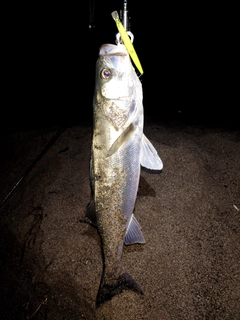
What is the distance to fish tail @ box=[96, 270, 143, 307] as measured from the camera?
223 cm

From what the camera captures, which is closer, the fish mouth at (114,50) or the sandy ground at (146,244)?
the fish mouth at (114,50)

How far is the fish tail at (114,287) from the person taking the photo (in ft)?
7.31

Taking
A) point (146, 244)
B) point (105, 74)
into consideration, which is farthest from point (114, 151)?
point (146, 244)

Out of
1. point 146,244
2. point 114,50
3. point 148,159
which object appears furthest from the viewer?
point 146,244

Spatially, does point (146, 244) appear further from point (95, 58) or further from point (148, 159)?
point (95, 58)

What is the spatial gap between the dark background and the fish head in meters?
5.21

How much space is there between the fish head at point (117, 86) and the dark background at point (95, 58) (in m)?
5.21

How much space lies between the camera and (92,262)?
2609mm

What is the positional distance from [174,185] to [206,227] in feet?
2.52

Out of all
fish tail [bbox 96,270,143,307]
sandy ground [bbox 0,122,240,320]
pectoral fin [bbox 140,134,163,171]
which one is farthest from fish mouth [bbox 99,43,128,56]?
fish tail [bbox 96,270,143,307]

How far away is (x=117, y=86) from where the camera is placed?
1962 mm

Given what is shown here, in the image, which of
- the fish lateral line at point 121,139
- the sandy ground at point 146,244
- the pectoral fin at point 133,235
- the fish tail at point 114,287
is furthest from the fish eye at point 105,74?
the fish tail at point 114,287

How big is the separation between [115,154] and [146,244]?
133cm

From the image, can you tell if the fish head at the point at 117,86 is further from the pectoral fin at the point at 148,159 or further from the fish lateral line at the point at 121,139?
the pectoral fin at the point at 148,159
